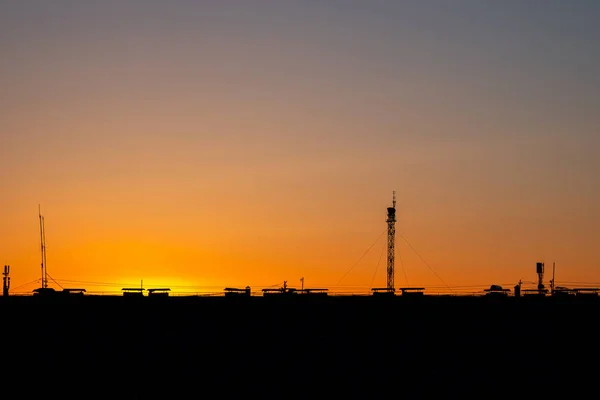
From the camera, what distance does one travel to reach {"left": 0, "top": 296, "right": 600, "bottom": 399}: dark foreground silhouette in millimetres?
87062

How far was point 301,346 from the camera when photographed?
92.8 meters

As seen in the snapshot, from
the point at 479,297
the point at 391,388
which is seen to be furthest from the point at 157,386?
the point at 479,297

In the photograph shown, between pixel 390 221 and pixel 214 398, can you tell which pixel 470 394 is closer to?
pixel 214 398

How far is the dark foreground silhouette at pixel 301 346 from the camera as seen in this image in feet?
286

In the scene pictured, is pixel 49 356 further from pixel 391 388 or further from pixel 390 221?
pixel 390 221

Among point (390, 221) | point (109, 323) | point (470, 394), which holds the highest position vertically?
point (390, 221)

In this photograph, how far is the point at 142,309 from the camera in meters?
93.3

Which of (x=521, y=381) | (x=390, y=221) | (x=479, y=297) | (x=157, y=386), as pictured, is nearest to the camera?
(x=157, y=386)

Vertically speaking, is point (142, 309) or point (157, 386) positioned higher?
point (142, 309)

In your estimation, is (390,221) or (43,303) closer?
(43,303)

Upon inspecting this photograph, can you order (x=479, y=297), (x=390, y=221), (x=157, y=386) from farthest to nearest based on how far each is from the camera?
(x=390, y=221)
(x=479, y=297)
(x=157, y=386)

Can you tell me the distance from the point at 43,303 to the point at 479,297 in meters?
44.2

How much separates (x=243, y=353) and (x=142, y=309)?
1084cm

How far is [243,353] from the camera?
91.2m
